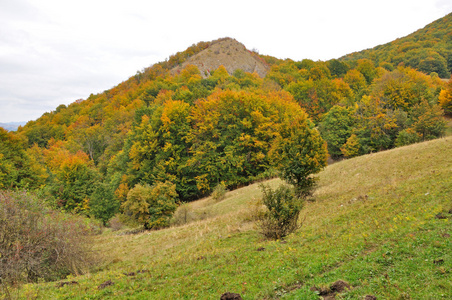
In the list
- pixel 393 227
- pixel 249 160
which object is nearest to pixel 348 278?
pixel 393 227

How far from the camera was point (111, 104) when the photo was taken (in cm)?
9688

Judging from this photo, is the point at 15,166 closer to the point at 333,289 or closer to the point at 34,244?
the point at 34,244

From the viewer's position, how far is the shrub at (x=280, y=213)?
1152 centimetres

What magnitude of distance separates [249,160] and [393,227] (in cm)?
3528

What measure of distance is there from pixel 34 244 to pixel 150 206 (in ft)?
A: 48.3

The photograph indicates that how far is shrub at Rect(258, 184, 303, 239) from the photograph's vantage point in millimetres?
11516

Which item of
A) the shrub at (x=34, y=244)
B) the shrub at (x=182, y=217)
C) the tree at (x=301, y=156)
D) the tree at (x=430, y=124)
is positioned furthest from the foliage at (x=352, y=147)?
the shrub at (x=34, y=244)

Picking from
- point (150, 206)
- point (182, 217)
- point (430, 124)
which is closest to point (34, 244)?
point (150, 206)

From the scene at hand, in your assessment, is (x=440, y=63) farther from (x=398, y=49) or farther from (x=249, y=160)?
(x=249, y=160)

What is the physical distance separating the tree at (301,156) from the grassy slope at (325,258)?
329 centimetres

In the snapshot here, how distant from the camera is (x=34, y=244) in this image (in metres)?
10.9

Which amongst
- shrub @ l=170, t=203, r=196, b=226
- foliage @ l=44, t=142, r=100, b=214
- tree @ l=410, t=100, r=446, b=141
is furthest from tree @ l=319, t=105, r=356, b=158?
foliage @ l=44, t=142, r=100, b=214

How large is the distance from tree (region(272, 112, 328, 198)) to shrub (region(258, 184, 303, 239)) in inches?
284

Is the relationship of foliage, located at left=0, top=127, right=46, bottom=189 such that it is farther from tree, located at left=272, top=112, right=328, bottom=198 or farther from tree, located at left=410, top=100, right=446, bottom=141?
tree, located at left=410, top=100, right=446, bottom=141
